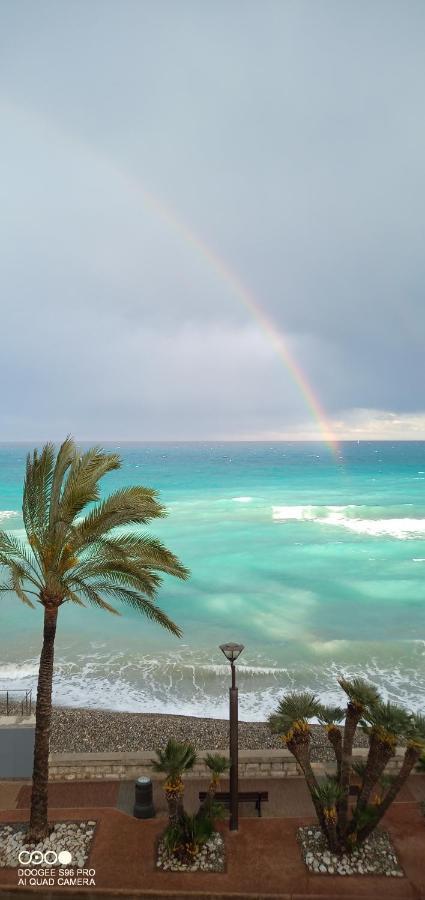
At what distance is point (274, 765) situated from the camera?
493 inches

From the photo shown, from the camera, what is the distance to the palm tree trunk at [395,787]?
9.49 m

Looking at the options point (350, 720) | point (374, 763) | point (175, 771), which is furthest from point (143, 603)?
point (374, 763)

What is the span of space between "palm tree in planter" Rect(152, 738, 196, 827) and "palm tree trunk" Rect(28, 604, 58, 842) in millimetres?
2204

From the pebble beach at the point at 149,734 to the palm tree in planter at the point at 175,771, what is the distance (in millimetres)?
5093

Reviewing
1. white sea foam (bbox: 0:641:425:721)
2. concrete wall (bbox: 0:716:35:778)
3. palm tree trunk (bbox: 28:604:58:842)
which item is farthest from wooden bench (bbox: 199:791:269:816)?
white sea foam (bbox: 0:641:425:721)

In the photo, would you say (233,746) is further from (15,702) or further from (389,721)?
(15,702)

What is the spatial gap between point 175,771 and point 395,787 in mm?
4090

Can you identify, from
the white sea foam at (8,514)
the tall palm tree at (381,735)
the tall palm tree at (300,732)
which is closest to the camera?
the tall palm tree at (381,735)

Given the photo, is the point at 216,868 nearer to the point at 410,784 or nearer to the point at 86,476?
the point at 410,784

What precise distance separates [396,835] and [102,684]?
14.3m

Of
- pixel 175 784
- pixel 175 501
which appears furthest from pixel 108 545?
pixel 175 501

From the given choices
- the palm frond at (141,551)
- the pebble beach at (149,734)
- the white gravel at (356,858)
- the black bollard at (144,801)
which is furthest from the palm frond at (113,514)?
the pebble beach at (149,734)

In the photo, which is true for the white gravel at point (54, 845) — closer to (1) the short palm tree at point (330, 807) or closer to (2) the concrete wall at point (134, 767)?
(2) the concrete wall at point (134, 767)

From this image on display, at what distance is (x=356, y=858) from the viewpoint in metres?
9.88
